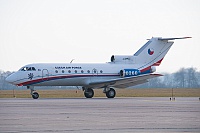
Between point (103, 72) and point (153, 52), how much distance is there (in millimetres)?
5935

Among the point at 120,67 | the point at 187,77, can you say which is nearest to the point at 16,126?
the point at 120,67

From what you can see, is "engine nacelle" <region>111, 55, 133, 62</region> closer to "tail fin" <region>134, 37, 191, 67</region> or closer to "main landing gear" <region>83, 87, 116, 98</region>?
"tail fin" <region>134, 37, 191, 67</region>

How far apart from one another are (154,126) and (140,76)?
29.1 m

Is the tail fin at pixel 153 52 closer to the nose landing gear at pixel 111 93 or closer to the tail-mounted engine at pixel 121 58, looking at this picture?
the tail-mounted engine at pixel 121 58

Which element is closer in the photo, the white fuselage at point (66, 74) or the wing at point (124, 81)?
the white fuselage at point (66, 74)

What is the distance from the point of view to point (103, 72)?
4928cm

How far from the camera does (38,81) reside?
46.8m

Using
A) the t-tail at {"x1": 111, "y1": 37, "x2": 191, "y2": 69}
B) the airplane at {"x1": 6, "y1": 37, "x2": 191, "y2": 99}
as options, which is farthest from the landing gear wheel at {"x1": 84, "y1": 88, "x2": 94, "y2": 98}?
the t-tail at {"x1": 111, "y1": 37, "x2": 191, "y2": 69}

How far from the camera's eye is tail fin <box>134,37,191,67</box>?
5153 centimetres

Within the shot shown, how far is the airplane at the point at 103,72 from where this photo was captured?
153 ft

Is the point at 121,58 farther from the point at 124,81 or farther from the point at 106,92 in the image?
the point at 106,92

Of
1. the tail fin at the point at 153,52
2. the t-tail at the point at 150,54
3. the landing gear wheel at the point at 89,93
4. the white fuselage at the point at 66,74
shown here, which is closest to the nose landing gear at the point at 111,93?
the white fuselage at the point at 66,74

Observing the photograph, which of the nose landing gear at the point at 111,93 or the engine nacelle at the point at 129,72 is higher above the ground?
the engine nacelle at the point at 129,72

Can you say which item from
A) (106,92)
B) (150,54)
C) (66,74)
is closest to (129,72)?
(106,92)
